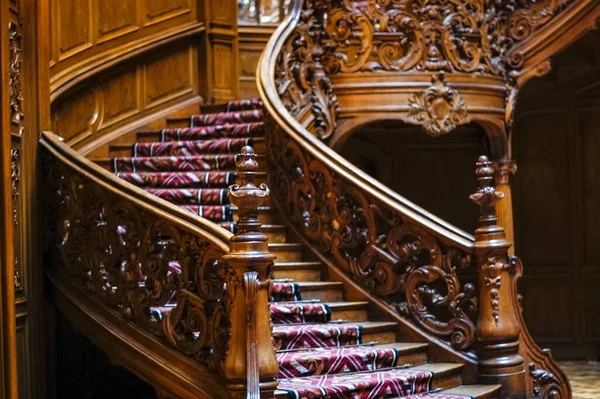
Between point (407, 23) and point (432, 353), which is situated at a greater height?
point (407, 23)

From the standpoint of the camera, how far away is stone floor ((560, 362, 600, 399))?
808 cm

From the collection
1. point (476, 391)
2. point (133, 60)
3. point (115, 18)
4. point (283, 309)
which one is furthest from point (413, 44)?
point (476, 391)

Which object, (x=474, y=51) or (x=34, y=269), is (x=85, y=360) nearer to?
(x=34, y=269)

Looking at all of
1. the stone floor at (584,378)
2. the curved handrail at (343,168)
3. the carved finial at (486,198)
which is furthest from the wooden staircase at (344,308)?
the stone floor at (584,378)

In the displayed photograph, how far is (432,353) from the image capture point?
584cm

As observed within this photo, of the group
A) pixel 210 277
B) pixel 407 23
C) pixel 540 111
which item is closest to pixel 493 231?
pixel 210 277

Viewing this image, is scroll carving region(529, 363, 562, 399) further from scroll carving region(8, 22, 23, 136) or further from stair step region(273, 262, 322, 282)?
scroll carving region(8, 22, 23, 136)

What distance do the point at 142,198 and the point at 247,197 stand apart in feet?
2.66

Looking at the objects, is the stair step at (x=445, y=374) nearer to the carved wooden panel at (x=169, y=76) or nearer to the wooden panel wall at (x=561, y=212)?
the carved wooden panel at (x=169, y=76)

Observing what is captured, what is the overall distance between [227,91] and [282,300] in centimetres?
363

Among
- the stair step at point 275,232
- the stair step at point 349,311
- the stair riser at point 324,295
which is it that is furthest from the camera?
the stair step at point 275,232

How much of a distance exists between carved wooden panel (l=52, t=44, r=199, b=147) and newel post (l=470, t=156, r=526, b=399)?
3.20m

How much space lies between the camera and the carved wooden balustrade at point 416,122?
570 centimetres

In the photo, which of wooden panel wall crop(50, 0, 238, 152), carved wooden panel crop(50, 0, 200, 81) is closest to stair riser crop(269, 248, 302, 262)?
wooden panel wall crop(50, 0, 238, 152)
